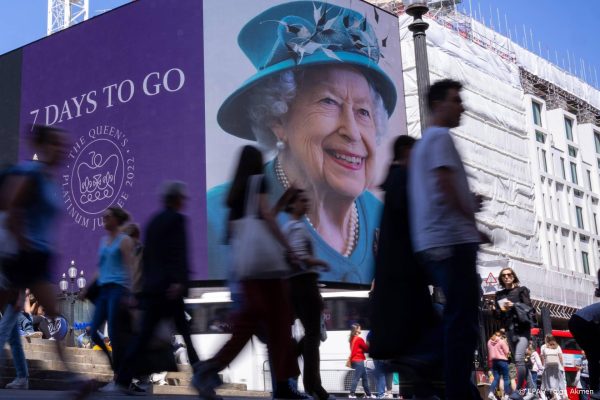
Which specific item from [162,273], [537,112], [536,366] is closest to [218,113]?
[536,366]

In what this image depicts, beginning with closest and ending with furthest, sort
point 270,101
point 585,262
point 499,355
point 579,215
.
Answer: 1. point 499,355
2. point 270,101
3. point 585,262
4. point 579,215

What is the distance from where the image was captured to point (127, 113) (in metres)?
39.2

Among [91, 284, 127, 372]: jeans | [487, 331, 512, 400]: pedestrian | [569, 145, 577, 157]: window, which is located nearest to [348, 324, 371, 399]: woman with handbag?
[487, 331, 512, 400]: pedestrian

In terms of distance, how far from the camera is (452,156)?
15.6 feet

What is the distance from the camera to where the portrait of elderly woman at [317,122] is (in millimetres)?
36438

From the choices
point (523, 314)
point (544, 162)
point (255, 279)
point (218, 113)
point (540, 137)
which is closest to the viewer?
point (255, 279)

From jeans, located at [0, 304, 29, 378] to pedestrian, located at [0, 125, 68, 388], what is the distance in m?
0.93

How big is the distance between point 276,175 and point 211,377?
3109 centimetres

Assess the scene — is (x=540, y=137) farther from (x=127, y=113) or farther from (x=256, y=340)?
(x=256, y=340)

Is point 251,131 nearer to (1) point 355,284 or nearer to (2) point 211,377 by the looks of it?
(1) point 355,284

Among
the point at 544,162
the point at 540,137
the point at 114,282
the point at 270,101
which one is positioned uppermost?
the point at 540,137

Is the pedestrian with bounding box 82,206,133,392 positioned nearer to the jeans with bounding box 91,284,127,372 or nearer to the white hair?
the jeans with bounding box 91,284,127,372

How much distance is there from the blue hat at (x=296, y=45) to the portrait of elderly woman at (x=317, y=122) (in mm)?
42

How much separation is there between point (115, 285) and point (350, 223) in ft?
98.6
